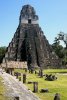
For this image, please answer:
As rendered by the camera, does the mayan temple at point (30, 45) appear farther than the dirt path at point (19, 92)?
Yes

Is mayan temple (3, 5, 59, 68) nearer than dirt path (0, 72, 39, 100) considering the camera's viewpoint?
No

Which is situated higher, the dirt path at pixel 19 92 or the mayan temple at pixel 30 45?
the mayan temple at pixel 30 45

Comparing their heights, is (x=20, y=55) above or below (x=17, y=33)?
below

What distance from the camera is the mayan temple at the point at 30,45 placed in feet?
265

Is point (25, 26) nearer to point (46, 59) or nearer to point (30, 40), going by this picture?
point (30, 40)

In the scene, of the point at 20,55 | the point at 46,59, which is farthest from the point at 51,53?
the point at 20,55

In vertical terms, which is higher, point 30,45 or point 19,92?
point 30,45

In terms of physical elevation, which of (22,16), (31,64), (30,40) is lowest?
(31,64)

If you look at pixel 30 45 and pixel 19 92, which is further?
pixel 30 45

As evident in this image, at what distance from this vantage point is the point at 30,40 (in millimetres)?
83438

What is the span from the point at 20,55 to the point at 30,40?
14.2 ft

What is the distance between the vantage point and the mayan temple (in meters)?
80.8

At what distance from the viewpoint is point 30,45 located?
8250 centimetres

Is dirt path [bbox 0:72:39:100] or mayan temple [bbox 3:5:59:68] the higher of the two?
mayan temple [bbox 3:5:59:68]
